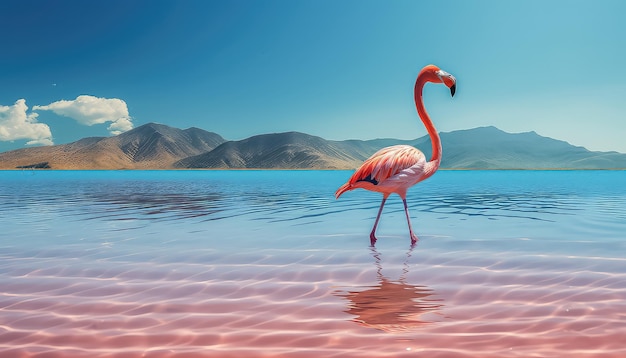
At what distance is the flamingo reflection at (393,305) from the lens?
520 centimetres

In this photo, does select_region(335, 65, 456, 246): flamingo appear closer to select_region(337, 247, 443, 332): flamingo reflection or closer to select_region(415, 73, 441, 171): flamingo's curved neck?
select_region(415, 73, 441, 171): flamingo's curved neck

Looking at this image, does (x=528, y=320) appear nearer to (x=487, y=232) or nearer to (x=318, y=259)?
(x=318, y=259)

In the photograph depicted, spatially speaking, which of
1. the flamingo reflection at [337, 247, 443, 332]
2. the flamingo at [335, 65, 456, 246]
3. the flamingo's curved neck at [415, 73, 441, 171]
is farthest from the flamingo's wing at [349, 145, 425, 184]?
the flamingo reflection at [337, 247, 443, 332]

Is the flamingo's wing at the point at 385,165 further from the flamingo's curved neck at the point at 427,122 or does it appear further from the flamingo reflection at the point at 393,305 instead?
the flamingo reflection at the point at 393,305

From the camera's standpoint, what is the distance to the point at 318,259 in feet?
30.2

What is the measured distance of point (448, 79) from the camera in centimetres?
950

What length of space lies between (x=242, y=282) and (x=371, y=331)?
2.92 m

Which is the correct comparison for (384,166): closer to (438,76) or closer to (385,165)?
(385,165)

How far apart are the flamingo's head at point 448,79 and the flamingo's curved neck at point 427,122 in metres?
0.59

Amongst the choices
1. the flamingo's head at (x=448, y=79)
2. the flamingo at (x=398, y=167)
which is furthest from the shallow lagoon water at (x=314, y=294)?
the flamingo's head at (x=448, y=79)

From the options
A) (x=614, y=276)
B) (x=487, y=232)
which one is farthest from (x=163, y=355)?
(x=487, y=232)

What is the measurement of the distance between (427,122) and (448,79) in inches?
52.5

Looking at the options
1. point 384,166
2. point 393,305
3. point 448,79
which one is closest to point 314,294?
point 393,305

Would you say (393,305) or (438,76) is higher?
(438,76)
